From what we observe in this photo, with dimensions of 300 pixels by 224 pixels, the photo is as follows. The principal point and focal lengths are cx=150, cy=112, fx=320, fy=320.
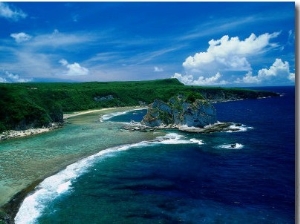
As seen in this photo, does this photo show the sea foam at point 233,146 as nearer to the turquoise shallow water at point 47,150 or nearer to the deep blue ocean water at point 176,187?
the deep blue ocean water at point 176,187

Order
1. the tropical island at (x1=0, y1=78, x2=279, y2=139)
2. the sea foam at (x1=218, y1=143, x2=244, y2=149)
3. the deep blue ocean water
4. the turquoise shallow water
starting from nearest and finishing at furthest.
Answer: the deep blue ocean water → the turquoise shallow water → the sea foam at (x1=218, y1=143, x2=244, y2=149) → the tropical island at (x1=0, y1=78, x2=279, y2=139)

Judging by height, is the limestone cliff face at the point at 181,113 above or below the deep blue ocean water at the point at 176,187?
above

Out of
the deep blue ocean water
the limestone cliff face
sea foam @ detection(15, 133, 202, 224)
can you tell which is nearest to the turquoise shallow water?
sea foam @ detection(15, 133, 202, 224)

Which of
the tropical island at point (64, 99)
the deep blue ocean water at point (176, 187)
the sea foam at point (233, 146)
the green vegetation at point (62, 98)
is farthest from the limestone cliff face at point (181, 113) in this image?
the deep blue ocean water at point (176, 187)

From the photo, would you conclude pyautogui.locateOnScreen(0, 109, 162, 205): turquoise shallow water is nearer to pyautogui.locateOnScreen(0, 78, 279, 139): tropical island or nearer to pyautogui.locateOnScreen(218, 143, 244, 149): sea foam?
pyautogui.locateOnScreen(0, 78, 279, 139): tropical island

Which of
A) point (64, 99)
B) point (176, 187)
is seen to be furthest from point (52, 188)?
point (64, 99)

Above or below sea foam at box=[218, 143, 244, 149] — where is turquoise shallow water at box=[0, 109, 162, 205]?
above

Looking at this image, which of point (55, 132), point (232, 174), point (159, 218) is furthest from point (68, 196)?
point (55, 132)

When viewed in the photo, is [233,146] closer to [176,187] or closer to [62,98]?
[176,187]
